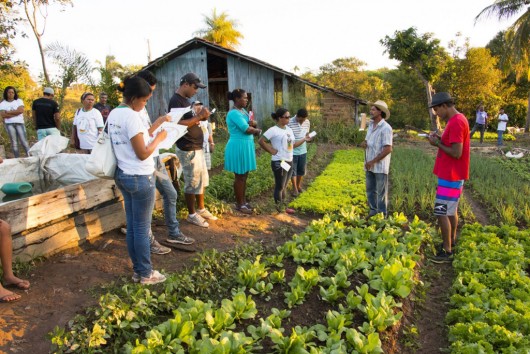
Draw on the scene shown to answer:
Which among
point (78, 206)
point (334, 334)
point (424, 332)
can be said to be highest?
point (78, 206)

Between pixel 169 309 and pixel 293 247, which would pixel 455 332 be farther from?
pixel 169 309

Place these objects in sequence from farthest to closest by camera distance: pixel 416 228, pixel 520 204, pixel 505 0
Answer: pixel 505 0, pixel 520 204, pixel 416 228

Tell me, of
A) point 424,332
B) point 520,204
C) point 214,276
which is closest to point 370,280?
point 424,332

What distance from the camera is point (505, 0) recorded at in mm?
20719

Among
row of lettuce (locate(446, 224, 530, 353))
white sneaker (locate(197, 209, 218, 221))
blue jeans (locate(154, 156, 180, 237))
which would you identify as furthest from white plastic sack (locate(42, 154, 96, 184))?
row of lettuce (locate(446, 224, 530, 353))

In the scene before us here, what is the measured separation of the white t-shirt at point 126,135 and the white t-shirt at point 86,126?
3680 mm

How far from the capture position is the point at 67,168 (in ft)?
16.0

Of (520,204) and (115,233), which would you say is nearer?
(115,233)

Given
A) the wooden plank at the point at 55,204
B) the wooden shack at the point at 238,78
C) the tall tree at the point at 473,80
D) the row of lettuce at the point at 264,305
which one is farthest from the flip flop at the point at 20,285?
the tall tree at the point at 473,80

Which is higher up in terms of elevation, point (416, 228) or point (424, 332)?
point (416, 228)

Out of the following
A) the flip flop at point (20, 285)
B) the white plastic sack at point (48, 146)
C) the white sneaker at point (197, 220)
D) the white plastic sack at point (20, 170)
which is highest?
the white plastic sack at point (48, 146)

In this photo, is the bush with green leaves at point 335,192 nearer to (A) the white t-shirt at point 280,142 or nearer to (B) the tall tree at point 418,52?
(A) the white t-shirt at point 280,142

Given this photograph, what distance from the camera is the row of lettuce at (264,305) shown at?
8.80 feet

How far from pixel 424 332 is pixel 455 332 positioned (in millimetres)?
456
